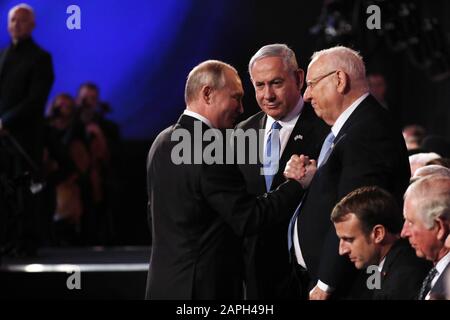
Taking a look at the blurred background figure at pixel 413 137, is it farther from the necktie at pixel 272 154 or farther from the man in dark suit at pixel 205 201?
the man in dark suit at pixel 205 201

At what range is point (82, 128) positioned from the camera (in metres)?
8.03

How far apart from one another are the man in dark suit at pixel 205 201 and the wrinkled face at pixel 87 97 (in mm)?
4394

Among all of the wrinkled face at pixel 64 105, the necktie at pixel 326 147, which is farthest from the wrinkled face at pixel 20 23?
the necktie at pixel 326 147

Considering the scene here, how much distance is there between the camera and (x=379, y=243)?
342 centimetres

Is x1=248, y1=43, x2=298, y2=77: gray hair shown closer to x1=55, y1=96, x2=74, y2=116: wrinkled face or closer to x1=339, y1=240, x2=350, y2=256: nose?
x1=339, y1=240, x2=350, y2=256: nose

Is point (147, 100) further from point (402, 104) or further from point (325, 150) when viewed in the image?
point (325, 150)

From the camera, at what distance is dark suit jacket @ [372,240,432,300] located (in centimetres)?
336

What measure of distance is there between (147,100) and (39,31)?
43.2 inches

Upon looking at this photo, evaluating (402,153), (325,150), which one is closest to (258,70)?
(325,150)

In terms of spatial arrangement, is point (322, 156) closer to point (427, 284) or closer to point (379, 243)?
point (379, 243)

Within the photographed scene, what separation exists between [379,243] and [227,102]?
0.70 m

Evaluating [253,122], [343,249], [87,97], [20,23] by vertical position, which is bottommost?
[343,249]

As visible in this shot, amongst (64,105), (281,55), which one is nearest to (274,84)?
(281,55)

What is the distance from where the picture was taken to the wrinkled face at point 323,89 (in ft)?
11.8
